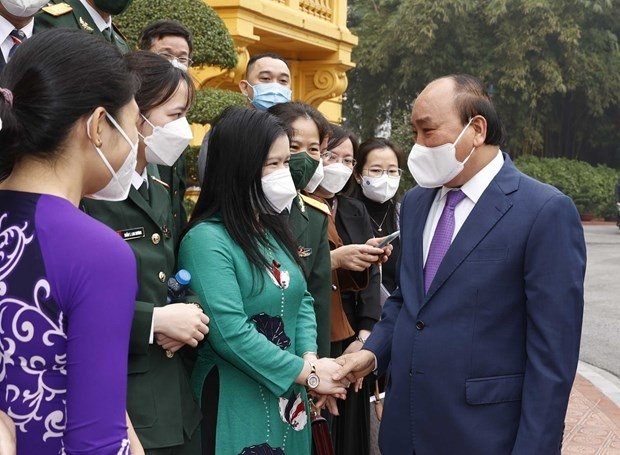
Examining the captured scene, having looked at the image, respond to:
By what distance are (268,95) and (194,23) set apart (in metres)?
2.01

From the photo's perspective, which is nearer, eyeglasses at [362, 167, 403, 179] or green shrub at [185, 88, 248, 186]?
eyeglasses at [362, 167, 403, 179]

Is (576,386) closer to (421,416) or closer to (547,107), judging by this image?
(421,416)

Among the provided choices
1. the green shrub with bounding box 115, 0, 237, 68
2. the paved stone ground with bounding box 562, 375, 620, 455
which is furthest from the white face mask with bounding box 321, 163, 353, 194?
the paved stone ground with bounding box 562, 375, 620, 455

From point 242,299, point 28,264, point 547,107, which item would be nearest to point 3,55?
point 242,299

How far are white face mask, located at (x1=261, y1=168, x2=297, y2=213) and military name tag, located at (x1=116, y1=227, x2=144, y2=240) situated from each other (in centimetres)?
65

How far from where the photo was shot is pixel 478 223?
284 cm

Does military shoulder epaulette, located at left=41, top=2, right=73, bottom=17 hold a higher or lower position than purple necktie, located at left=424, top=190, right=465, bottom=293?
higher

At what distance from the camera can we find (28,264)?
1.81m

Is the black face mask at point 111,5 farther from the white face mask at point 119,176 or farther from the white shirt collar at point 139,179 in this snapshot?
the white face mask at point 119,176

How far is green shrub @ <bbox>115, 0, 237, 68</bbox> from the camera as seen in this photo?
22.6 feet

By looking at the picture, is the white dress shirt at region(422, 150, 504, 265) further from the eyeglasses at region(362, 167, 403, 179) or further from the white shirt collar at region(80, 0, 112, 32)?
the eyeglasses at region(362, 167, 403, 179)

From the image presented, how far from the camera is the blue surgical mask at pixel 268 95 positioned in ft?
18.0

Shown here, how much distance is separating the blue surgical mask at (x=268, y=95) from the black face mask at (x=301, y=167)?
4.73 feet

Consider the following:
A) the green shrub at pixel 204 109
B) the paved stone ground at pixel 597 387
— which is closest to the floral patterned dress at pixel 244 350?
the paved stone ground at pixel 597 387
